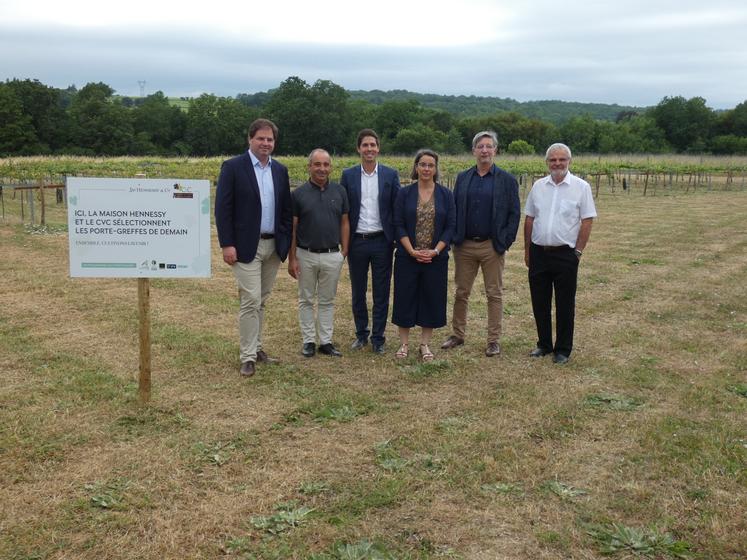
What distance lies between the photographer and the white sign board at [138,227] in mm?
3982

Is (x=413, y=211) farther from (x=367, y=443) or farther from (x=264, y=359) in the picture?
(x=367, y=443)

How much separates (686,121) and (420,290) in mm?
68420

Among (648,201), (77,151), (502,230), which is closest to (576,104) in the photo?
(77,151)

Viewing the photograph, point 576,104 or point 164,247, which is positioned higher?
point 576,104

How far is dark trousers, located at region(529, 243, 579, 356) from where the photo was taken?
5242mm

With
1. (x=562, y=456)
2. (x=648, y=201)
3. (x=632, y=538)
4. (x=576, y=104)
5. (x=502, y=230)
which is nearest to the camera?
(x=632, y=538)

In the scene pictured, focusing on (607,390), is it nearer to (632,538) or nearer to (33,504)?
(632,538)

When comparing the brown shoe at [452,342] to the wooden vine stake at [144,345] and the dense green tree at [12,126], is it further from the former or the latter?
the dense green tree at [12,126]

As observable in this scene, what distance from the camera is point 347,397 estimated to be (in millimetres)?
4496

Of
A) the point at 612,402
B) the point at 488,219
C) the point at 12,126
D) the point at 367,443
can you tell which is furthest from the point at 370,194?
the point at 12,126

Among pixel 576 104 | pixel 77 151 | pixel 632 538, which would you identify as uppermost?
pixel 576 104

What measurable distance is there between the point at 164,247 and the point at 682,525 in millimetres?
3251

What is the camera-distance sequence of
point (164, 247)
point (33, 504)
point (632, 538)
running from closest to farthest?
1. point (632, 538)
2. point (33, 504)
3. point (164, 247)

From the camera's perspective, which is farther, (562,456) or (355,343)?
(355,343)
